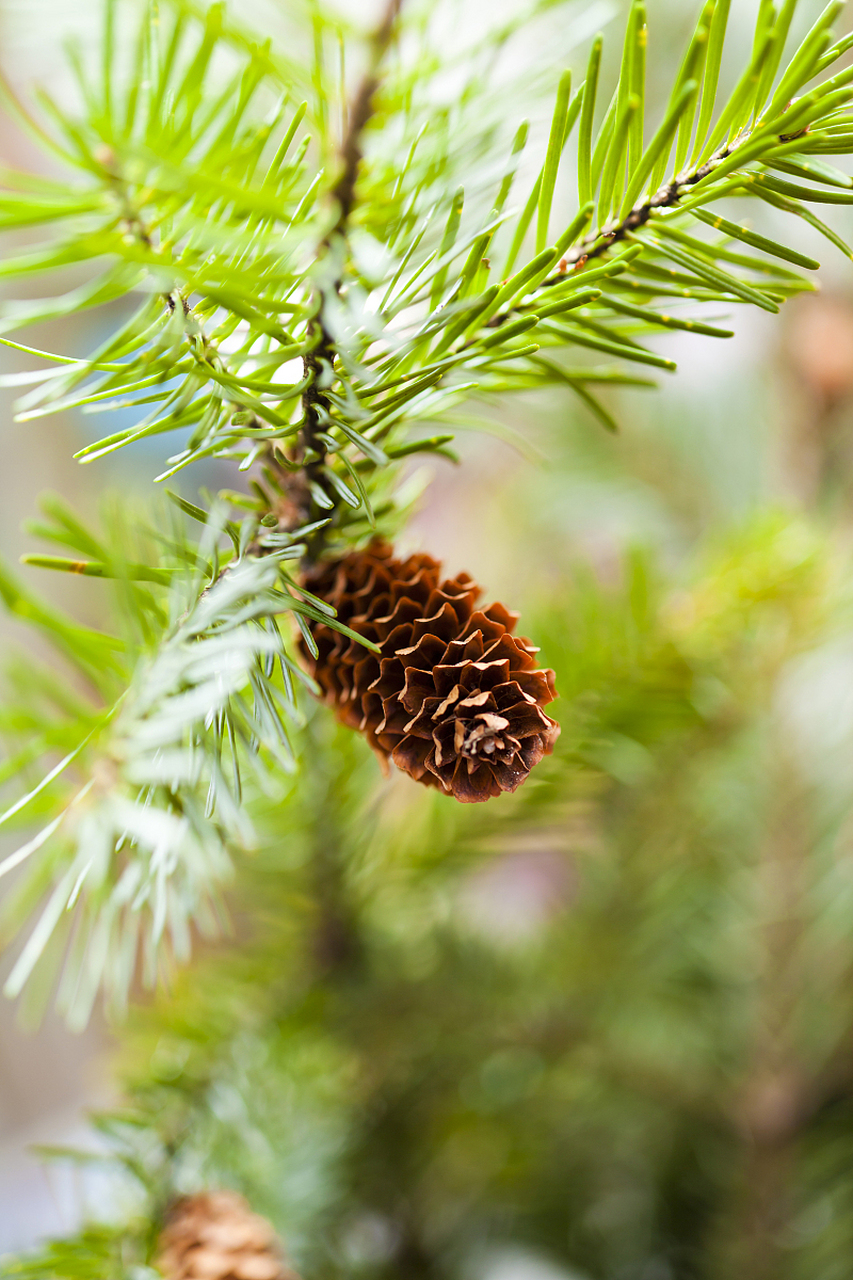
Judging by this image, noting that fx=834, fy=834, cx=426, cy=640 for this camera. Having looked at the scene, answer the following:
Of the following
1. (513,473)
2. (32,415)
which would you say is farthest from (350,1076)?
(513,473)

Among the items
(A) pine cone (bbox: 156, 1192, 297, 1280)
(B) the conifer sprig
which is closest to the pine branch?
(B) the conifer sprig

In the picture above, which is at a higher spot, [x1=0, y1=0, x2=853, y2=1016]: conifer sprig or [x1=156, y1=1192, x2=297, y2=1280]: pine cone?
[x1=0, y1=0, x2=853, y2=1016]: conifer sprig

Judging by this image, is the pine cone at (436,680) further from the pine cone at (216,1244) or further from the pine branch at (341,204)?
the pine cone at (216,1244)

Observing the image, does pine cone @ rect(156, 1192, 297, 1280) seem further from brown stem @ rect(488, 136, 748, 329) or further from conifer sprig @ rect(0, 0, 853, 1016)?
brown stem @ rect(488, 136, 748, 329)

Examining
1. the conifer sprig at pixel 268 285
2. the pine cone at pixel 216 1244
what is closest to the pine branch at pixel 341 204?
the conifer sprig at pixel 268 285

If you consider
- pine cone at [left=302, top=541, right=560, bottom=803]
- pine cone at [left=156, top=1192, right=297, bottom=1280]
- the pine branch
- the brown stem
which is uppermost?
the brown stem

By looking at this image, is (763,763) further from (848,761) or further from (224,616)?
(224,616)
